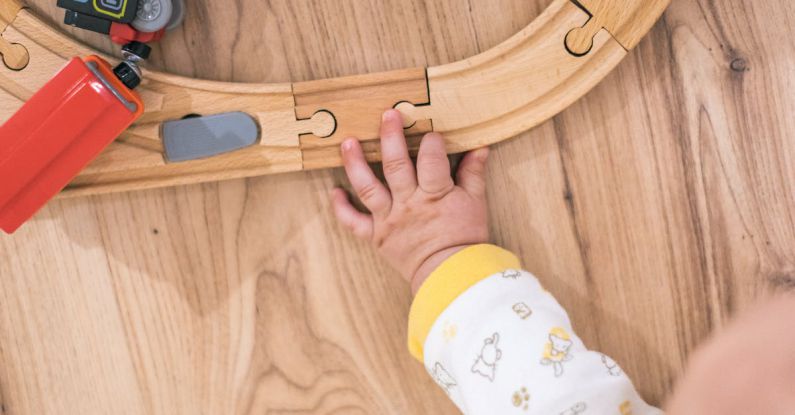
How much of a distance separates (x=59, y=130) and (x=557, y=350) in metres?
0.43

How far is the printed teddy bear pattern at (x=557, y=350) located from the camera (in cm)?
49

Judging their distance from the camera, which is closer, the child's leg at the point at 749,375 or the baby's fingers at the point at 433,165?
the child's leg at the point at 749,375

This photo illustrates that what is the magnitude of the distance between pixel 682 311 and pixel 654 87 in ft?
0.69

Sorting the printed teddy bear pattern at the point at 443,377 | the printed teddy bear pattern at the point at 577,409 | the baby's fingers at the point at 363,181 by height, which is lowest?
the printed teddy bear pattern at the point at 577,409

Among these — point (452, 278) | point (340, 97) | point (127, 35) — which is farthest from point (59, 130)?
point (452, 278)

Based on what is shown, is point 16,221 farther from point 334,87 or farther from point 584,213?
point 584,213

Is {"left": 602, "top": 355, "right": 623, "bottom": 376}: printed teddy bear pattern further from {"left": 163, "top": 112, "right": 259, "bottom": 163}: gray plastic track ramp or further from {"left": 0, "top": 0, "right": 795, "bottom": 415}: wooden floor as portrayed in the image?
{"left": 163, "top": 112, "right": 259, "bottom": 163}: gray plastic track ramp

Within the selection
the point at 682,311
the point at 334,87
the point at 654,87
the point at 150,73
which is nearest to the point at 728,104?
the point at 654,87

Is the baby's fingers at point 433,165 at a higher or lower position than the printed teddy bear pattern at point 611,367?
higher

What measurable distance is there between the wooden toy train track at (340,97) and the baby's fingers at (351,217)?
4 centimetres

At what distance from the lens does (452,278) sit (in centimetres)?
53

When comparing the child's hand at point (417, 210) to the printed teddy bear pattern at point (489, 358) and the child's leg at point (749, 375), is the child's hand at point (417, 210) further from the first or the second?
the child's leg at point (749, 375)

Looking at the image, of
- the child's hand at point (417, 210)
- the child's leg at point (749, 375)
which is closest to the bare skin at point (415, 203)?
the child's hand at point (417, 210)

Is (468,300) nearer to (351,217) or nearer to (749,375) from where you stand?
(351,217)
